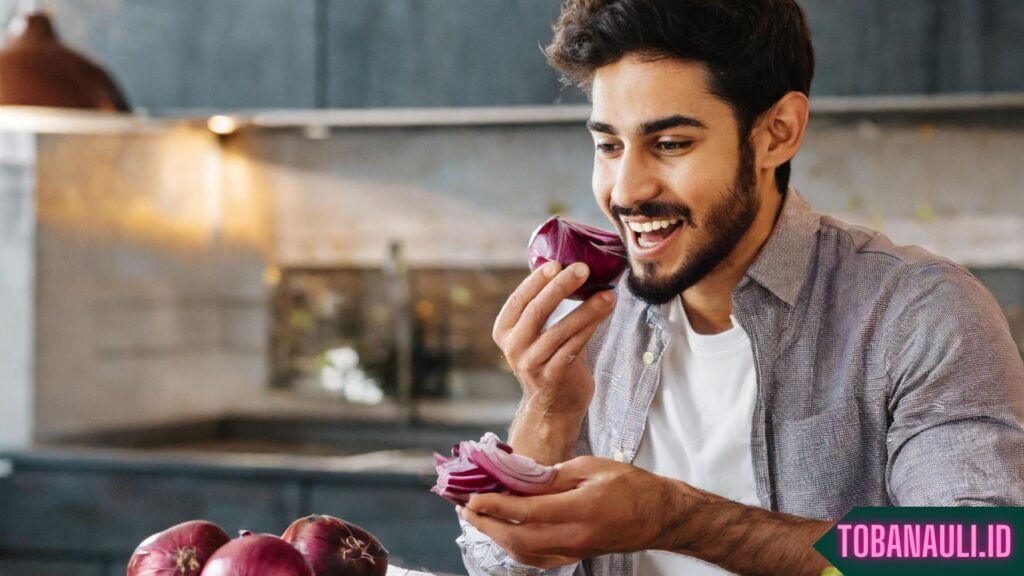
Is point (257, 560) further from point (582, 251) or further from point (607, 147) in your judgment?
point (607, 147)

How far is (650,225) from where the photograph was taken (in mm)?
1676

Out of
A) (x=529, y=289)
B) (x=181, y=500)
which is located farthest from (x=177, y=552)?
(x=181, y=500)

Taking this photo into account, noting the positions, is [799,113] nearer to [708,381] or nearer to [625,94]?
[625,94]

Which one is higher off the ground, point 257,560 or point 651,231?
point 651,231

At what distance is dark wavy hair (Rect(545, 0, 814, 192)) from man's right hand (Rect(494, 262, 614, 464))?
0.30 metres

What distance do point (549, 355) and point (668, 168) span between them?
0.29 metres

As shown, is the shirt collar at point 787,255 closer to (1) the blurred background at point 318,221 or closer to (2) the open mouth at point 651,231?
(2) the open mouth at point 651,231

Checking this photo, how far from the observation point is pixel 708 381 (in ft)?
5.91

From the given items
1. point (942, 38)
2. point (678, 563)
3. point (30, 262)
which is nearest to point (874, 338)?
point (678, 563)

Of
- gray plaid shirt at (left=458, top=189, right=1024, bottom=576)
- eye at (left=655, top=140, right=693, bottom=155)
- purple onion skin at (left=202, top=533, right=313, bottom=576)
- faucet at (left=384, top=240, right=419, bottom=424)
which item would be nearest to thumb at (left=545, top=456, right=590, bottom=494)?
purple onion skin at (left=202, top=533, right=313, bottom=576)

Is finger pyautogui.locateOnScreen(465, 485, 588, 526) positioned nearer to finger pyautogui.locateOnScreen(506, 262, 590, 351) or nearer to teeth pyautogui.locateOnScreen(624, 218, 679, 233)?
finger pyautogui.locateOnScreen(506, 262, 590, 351)

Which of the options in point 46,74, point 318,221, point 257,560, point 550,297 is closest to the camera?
point 257,560

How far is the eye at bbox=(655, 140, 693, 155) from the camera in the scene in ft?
5.42

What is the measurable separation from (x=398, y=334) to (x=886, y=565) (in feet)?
10.4
